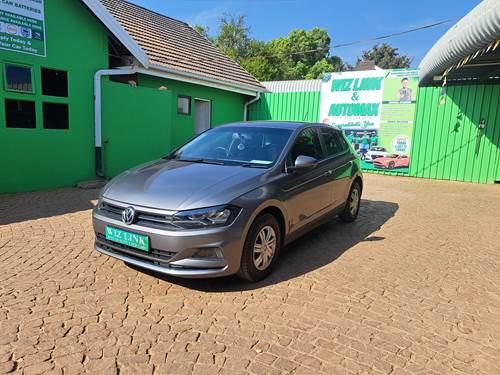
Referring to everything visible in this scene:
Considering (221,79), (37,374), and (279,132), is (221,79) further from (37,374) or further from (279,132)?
(37,374)

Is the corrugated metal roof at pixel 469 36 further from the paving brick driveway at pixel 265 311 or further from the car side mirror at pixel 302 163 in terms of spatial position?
the car side mirror at pixel 302 163

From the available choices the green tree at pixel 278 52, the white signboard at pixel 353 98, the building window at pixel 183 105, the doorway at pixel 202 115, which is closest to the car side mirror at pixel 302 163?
the building window at pixel 183 105

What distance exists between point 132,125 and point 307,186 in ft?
21.7

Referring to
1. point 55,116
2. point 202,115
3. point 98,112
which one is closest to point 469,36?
point 98,112

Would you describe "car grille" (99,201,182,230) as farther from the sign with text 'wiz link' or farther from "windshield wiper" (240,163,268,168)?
the sign with text 'wiz link'

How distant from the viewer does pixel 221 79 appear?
12703 mm

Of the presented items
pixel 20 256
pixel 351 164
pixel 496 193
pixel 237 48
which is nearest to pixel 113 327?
pixel 20 256

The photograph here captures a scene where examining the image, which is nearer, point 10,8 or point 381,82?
point 10,8

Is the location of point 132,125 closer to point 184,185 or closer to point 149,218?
point 184,185

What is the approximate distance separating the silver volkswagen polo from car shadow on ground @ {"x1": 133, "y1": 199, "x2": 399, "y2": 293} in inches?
9.8

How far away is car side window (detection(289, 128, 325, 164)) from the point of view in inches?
183

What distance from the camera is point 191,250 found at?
3.38 meters

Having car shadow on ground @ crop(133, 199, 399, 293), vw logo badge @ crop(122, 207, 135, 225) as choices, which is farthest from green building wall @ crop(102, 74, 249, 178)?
vw logo badge @ crop(122, 207, 135, 225)

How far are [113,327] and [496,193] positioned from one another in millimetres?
10718
